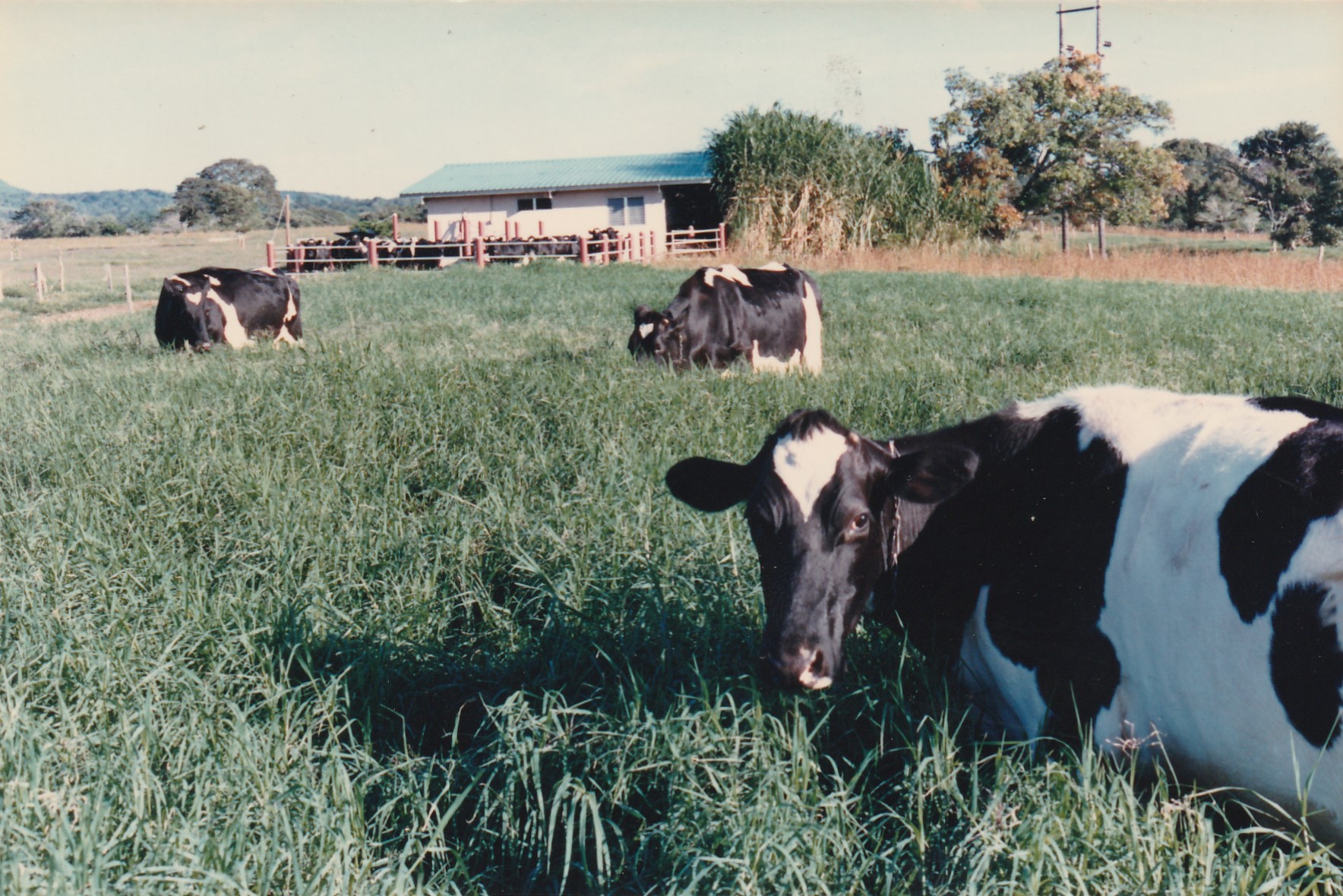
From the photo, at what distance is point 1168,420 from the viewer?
2.96 metres

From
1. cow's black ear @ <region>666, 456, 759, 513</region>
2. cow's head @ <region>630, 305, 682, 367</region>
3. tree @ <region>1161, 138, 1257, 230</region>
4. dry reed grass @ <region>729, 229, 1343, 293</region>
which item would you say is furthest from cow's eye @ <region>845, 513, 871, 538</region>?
tree @ <region>1161, 138, 1257, 230</region>

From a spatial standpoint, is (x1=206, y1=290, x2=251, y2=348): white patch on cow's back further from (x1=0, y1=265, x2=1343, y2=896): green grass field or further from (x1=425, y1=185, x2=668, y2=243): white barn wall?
(x1=425, y1=185, x2=668, y2=243): white barn wall

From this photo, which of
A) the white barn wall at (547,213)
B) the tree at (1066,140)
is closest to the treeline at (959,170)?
the tree at (1066,140)

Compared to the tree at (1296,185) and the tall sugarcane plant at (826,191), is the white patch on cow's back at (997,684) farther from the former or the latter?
the tree at (1296,185)

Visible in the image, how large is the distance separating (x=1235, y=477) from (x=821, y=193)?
1117 inches

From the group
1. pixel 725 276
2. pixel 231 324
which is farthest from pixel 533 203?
pixel 725 276

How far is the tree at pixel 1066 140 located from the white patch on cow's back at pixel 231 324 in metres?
25.3

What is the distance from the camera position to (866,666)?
134 inches

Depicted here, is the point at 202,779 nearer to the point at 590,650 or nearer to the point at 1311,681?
the point at 590,650

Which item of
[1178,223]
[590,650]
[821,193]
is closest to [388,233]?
[821,193]

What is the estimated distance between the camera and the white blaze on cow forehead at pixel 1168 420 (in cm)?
271

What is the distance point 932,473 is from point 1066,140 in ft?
112

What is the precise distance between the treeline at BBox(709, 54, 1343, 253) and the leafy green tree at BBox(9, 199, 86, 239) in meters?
67.2

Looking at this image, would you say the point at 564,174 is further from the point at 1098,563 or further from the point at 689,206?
the point at 1098,563
